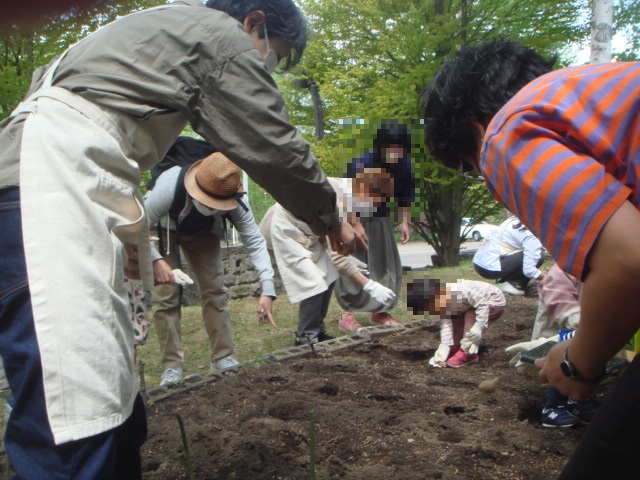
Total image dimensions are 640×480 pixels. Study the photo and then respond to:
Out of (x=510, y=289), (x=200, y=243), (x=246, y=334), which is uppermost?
(x=200, y=243)

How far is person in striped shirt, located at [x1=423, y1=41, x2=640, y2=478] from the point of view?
0.92m

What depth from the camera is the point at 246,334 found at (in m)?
4.96

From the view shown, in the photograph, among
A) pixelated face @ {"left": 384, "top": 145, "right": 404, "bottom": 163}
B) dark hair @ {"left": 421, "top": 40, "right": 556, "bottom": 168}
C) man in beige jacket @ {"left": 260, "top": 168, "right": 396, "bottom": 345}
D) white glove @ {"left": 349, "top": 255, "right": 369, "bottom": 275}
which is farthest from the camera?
white glove @ {"left": 349, "top": 255, "right": 369, "bottom": 275}

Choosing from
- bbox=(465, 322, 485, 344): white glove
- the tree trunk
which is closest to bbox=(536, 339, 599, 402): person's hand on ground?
bbox=(465, 322, 485, 344): white glove

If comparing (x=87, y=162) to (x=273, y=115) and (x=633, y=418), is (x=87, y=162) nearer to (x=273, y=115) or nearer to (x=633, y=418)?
(x=273, y=115)

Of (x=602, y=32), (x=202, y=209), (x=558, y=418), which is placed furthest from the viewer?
(x=602, y=32)

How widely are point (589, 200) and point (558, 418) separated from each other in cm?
182

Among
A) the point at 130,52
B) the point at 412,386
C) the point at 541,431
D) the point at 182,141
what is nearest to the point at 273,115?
the point at 130,52

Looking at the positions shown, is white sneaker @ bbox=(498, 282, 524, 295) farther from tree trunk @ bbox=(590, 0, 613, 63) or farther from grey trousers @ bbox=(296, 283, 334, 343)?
grey trousers @ bbox=(296, 283, 334, 343)

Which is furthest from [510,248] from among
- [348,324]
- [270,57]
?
[270,57]

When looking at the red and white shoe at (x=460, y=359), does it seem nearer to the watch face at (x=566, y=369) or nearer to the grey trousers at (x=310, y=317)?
the grey trousers at (x=310, y=317)

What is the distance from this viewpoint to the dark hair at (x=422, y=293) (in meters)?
2.91

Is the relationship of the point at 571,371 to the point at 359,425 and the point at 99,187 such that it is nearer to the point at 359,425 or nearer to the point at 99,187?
the point at 99,187

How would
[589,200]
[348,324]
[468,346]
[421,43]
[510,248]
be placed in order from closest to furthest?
[589,200] < [468,346] < [348,324] < [510,248] < [421,43]
